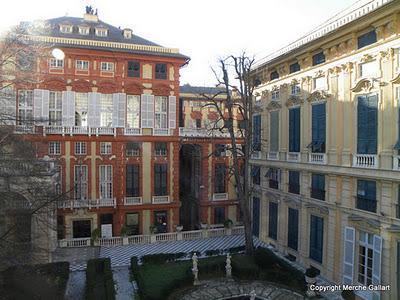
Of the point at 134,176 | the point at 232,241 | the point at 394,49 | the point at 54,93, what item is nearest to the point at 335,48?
the point at 394,49

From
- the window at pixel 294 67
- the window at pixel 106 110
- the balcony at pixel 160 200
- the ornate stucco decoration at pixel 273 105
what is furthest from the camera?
the balcony at pixel 160 200

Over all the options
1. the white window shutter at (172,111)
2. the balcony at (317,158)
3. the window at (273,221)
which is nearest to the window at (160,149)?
the white window shutter at (172,111)

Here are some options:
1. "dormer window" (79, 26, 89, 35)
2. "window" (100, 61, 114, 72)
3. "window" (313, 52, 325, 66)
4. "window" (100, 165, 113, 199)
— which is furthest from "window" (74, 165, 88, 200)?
"window" (313, 52, 325, 66)

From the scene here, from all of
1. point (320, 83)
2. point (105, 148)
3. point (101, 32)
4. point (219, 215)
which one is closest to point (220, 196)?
point (219, 215)

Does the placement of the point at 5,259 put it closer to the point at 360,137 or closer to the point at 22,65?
the point at 22,65

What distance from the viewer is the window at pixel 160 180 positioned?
31.8 m

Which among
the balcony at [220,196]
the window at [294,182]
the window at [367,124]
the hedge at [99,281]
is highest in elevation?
the window at [367,124]

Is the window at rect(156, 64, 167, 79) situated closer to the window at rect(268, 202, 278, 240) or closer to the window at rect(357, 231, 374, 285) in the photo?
the window at rect(268, 202, 278, 240)

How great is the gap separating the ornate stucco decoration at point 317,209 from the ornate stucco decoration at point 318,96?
6169 millimetres

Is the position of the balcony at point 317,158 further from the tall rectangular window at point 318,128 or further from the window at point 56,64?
the window at point 56,64

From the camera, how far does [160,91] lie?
105ft

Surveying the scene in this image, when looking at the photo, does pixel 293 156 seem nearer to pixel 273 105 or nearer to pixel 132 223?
pixel 273 105

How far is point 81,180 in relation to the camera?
2989 centimetres

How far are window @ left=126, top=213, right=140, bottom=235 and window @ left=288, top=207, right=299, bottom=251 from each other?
14.0m
